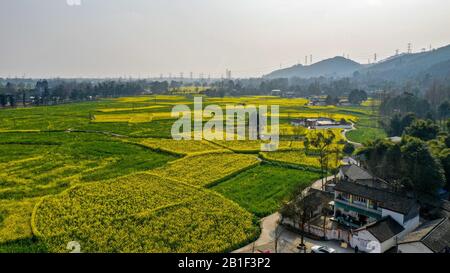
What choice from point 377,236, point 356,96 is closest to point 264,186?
point 377,236

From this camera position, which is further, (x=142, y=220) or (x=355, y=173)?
(x=355, y=173)

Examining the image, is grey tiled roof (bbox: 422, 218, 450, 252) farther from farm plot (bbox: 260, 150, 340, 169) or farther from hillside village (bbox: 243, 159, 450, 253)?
farm plot (bbox: 260, 150, 340, 169)

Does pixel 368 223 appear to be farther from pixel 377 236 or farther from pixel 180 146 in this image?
pixel 180 146

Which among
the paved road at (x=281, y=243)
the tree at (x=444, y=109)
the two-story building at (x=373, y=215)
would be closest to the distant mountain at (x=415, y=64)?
the tree at (x=444, y=109)

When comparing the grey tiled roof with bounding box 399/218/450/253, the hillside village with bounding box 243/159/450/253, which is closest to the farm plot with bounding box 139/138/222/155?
the hillside village with bounding box 243/159/450/253
